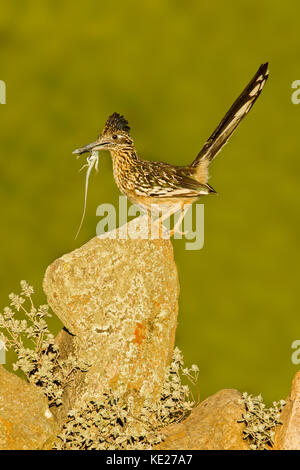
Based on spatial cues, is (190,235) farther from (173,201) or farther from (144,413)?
(144,413)

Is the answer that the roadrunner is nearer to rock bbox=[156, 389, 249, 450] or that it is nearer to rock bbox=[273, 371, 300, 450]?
rock bbox=[156, 389, 249, 450]

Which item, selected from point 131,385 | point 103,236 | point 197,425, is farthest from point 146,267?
point 197,425

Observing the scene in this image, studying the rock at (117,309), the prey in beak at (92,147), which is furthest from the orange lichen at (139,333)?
the prey in beak at (92,147)

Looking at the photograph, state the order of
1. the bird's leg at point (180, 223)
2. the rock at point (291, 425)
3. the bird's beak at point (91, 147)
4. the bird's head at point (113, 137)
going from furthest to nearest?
the bird's leg at point (180, 223), the bird's head at point (113, 137), the bird's beak at point (91, 147), the rock at point (291, 425)

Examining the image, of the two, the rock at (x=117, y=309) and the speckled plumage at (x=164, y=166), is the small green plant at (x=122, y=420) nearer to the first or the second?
the rock at (x=117, y=309)

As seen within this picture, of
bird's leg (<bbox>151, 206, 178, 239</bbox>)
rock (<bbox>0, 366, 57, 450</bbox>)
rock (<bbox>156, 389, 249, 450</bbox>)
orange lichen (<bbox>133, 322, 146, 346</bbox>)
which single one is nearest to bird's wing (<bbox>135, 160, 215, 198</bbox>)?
bird's leg (<bbox>151, 206, 178, 239</bbox>)
